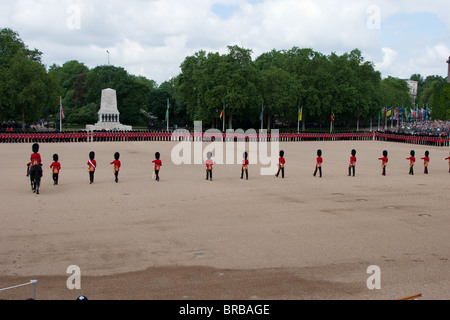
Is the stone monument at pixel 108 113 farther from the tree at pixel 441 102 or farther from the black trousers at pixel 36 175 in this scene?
the tree at pixel 441 102

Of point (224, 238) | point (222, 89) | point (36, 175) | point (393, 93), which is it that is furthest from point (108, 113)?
point (393, 93)

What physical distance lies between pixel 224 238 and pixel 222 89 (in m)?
47.9

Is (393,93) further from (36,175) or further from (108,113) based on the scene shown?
(36,175)

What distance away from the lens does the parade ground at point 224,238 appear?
7.43m

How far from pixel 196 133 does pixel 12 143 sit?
16.8 metres

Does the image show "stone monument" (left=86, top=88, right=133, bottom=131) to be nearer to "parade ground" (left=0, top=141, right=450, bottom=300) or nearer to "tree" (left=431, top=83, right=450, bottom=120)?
"parade ground" (left=0, top=141, right=450, bottom=300)

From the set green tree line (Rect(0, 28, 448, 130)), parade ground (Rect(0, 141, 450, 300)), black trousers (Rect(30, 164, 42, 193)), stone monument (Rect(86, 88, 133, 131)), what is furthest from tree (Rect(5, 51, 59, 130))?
black trousers (Rect(30, 164, 42, 193))

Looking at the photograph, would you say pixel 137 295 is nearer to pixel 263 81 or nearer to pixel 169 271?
pixel 169 271

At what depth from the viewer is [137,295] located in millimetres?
6977

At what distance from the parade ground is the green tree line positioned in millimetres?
38501

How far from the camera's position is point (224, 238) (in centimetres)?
1039

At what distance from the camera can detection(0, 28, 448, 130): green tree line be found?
5434 cm

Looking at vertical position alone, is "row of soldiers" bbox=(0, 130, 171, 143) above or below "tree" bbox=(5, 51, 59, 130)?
below
